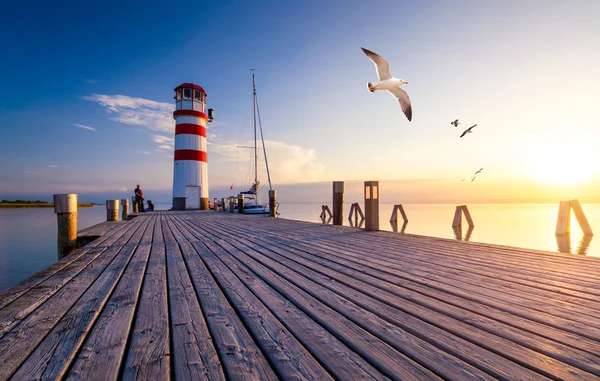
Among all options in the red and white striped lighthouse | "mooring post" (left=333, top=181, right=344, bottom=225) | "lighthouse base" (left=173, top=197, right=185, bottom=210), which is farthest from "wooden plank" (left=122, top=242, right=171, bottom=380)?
"lighthouse base" (left=173, top=197, right=185, bottom=210)

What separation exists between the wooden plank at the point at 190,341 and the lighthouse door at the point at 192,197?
19520 mm

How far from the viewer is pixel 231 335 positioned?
170 centimetres

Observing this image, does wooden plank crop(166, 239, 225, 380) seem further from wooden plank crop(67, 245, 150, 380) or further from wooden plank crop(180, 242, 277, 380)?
wooden plank crop(67, 245, 150, 380)

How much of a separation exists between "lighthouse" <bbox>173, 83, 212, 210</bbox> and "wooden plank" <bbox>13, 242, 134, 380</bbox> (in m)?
19.2

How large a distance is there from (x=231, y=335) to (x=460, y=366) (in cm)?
120

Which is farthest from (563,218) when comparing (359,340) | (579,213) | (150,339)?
(150,339)

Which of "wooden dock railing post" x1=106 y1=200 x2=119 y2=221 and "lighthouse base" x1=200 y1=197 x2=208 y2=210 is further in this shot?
"lighthouse base" x1=200 y1=197 x2=208 y2=210

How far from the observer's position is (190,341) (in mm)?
1614

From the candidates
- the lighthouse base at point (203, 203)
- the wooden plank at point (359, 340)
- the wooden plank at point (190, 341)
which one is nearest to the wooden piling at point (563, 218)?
the wooden plank at point (359, 340)

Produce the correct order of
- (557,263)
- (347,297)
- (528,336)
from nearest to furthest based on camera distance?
(528,336)
(347,297)
(557,263)

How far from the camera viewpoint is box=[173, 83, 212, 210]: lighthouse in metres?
20.7

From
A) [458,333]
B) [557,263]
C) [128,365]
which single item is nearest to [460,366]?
[458,333]

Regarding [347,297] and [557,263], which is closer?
[347,297]

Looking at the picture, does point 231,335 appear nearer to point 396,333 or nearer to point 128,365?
point 128,365
